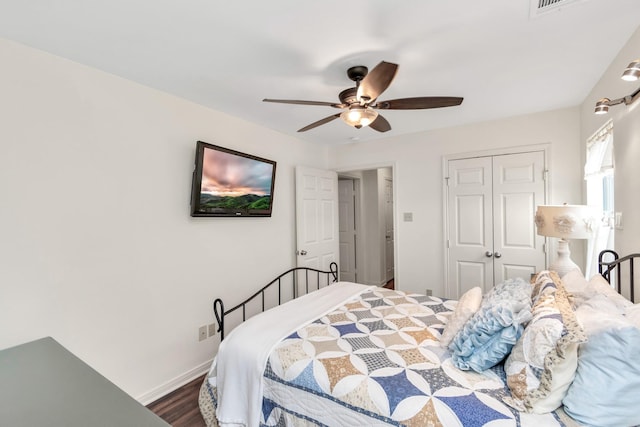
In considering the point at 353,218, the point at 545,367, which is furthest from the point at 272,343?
the point at 353,218

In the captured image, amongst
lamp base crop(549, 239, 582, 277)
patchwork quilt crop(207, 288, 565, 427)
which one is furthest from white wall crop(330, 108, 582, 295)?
patchwork quilt crop(207, 288, 565, 427)

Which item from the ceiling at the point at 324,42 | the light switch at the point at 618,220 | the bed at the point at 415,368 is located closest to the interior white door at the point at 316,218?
the ceiling at the point at 324,42

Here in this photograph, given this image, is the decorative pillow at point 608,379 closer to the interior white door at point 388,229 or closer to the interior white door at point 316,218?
the interior white door at point 316,218

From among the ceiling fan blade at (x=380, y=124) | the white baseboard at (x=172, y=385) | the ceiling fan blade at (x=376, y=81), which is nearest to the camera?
the ceiling fan blade at (x=376, y=81)

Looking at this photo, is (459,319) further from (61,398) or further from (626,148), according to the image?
(61,398)

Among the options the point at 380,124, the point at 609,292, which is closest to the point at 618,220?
the point at 609,292

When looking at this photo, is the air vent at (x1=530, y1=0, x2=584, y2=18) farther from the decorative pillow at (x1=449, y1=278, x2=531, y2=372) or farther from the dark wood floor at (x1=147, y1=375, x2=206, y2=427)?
the dark wood floor at (x1=147, y1=375, x2=206, y2=427)

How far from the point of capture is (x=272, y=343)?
172cm

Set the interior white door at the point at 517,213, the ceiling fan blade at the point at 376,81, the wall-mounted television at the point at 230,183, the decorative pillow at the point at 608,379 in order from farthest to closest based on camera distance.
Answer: the interior white door at the point at 517,213, the wall-mounted television at the point at 230,183, the ceiling fan blade at the point at 376,81, the decorative pillow at the point at 608,379

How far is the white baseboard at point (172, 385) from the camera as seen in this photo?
2290mm

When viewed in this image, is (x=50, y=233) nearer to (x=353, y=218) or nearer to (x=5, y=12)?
(x=5, y=12)

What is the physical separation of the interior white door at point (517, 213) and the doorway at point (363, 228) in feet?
6.92

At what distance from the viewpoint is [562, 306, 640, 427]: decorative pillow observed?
1.02 m

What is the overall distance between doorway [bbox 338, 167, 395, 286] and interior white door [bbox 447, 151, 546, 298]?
5.88ft
